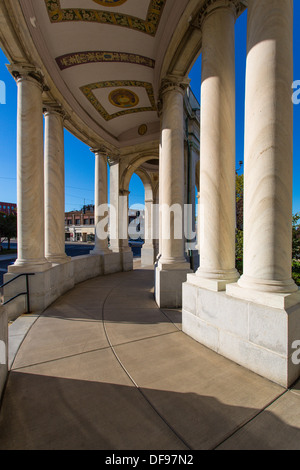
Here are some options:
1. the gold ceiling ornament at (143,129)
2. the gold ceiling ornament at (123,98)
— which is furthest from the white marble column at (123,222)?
the gold ceiling ornament at (123,98)

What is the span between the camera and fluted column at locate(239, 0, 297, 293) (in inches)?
190

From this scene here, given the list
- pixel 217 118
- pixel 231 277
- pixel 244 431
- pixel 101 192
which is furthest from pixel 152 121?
pixel 244 431

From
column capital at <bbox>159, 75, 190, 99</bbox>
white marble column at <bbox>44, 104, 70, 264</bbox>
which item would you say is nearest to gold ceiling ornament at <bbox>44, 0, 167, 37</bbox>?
column capital at <bbox>159, 75, 190, 99</bbox>

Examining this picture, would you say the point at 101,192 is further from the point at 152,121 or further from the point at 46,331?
the point at 46,331

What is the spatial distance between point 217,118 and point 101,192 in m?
A: 12.4

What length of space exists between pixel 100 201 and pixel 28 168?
804 centimetres

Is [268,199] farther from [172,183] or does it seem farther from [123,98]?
[123,98]

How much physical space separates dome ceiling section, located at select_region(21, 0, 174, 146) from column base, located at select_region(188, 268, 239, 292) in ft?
33.3

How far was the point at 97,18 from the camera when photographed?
8906mm

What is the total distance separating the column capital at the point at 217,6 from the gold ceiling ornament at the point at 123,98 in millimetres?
7507

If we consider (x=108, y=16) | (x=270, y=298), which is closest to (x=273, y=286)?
(x=270, y=298)

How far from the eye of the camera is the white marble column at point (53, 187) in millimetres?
11797

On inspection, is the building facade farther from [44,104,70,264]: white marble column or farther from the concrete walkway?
the concrete walkway

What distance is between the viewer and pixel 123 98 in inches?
564
